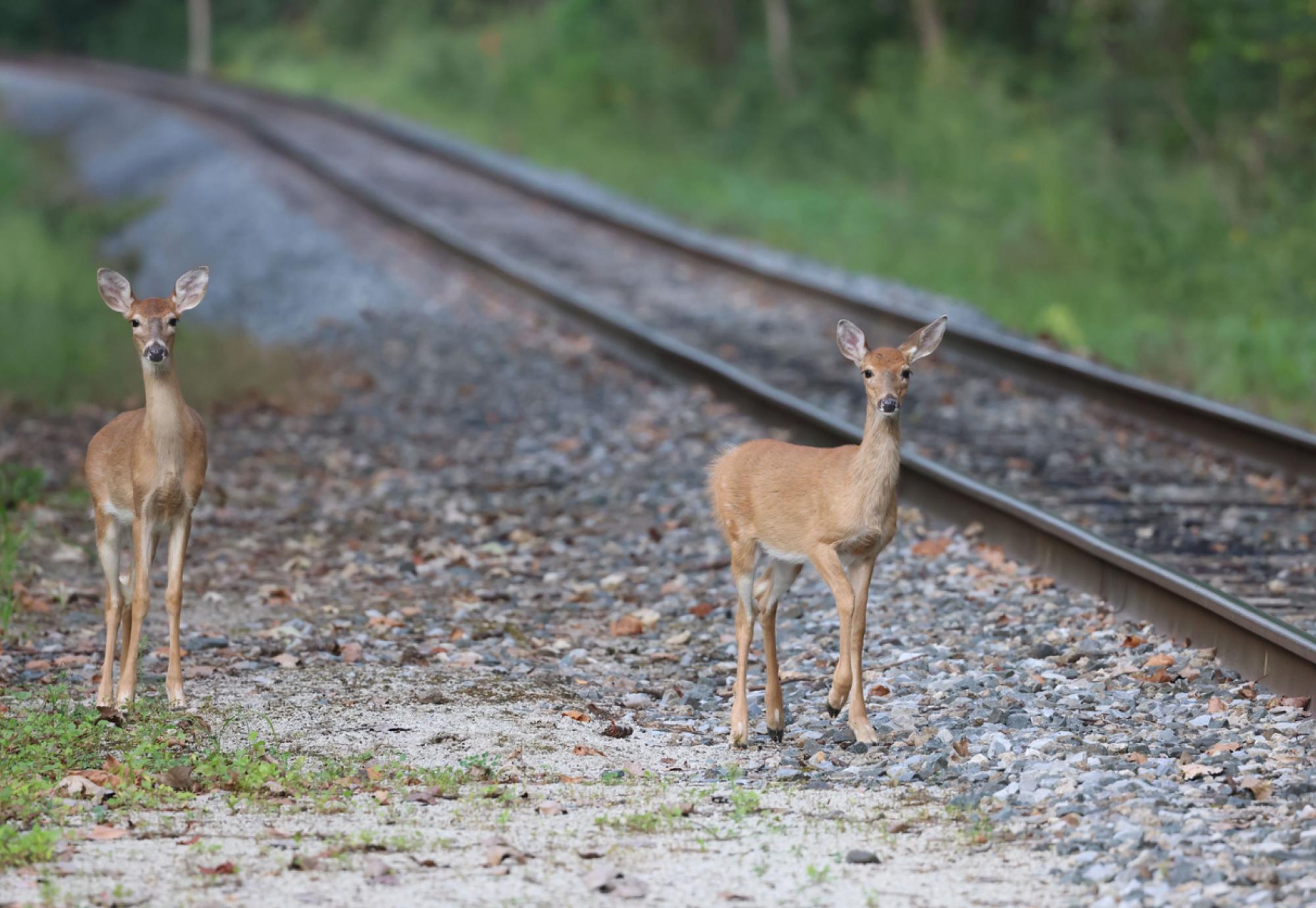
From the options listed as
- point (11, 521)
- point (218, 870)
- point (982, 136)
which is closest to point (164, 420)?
point (218, 870)

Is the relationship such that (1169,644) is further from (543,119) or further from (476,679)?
(543,119)

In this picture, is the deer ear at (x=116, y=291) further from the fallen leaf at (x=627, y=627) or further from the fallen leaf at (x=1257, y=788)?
the fallen leaf at (x=1257, y=788)

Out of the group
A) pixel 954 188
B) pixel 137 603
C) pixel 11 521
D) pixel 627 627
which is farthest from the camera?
pixel 954 188

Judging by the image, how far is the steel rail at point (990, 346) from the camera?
1105 cm

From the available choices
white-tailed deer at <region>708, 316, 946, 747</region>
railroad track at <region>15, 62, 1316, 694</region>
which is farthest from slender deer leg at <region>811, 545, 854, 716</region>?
railroad track at <region>15, 62, 1316, 694</region>

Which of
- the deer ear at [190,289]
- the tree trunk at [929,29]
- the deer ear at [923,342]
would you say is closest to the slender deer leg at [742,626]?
the deer ear at [923,342]

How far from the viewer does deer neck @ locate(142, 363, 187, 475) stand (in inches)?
269

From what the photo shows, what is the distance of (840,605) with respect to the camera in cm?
643

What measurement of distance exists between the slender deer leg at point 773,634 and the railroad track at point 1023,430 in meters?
1.83

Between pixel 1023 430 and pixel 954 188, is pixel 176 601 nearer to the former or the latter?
pixel 1023 430

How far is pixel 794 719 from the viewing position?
6.93 m

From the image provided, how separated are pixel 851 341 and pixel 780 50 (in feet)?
95.6

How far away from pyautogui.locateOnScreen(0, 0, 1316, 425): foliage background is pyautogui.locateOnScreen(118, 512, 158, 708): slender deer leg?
335 inches

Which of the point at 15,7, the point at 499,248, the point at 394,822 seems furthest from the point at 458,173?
the point at 15,7
